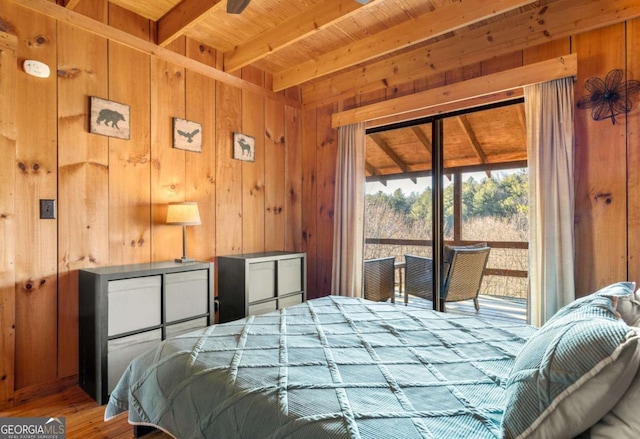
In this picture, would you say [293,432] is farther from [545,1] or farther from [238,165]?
[545,1]

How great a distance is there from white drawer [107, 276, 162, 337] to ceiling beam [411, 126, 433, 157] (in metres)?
2.60

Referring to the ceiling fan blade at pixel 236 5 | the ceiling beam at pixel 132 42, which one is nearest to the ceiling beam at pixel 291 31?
the ceiling beam at pixel 132 42

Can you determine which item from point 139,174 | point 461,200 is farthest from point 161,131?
point 461,200

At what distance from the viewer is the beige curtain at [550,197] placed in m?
2.45

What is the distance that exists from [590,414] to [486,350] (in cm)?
76

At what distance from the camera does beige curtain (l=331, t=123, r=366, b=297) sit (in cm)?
362

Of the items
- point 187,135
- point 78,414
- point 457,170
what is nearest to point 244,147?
point 187,135

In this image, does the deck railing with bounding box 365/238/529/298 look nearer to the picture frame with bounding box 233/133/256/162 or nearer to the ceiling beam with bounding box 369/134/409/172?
the ceiling beam with bounding box 369/134/409/172

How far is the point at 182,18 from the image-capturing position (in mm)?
2676

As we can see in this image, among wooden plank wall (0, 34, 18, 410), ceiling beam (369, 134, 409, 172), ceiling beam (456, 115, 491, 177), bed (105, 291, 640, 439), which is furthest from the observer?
ceiling beam (369, 134, 409, 172)

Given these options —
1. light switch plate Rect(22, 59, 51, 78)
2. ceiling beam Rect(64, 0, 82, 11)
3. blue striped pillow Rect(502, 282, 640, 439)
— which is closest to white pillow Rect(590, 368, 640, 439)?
blue striped pillow Rect(502, 282, 640, 439)

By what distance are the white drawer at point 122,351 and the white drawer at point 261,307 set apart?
34.8 inches

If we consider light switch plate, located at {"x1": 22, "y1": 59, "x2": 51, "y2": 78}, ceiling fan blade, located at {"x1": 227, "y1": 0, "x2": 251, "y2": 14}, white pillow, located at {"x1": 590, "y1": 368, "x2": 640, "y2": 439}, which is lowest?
white pillow, located at {"x1": 590, "y1": 368, "x2": 640, "y2": 439}

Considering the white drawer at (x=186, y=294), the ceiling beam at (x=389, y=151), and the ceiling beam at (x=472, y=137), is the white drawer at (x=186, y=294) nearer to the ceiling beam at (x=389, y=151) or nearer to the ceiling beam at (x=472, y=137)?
the ceiling beam at (x=389, y=151)
